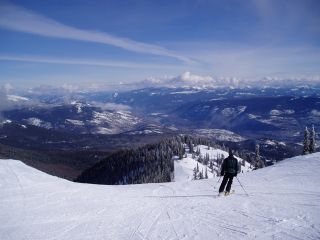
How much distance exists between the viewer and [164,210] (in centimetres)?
2031

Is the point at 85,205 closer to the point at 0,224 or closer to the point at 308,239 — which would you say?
the point at 0,224

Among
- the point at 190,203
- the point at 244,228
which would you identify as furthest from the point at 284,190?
the point at 244,228

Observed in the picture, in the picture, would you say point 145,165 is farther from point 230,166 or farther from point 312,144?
point 230,166

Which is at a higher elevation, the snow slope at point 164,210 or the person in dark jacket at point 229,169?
the person in dark jacket at point 229,169

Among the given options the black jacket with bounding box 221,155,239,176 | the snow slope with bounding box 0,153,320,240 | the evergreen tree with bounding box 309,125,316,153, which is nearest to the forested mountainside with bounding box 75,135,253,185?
the evergreen tree with bounding box 309,125,316,153

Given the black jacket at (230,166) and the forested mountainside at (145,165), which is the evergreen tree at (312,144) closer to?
Answer: the black jacket at (230,166)

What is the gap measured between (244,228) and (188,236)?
2.56 meters

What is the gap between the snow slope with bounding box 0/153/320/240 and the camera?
16.0 metres

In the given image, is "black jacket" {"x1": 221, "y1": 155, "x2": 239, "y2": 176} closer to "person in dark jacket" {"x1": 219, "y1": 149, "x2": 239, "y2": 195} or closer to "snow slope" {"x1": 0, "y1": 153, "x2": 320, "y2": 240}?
"person in dark jacket" {"x1": 219, "y1": 149, "x2": 239, "y2": 195}

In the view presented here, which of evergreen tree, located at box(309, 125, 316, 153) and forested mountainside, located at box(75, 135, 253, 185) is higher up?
evergreen tree, located at box(309, 125, 316, 153)

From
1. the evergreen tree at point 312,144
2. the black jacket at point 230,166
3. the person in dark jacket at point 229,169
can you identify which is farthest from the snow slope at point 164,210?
the evergreen tree at point 312,144

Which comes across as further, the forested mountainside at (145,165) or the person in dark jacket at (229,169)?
the forested mountainside at (145,165)

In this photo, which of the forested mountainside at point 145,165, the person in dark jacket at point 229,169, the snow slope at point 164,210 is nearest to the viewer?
the snow slope at point 164,210

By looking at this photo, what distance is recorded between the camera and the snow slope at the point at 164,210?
16.0m
